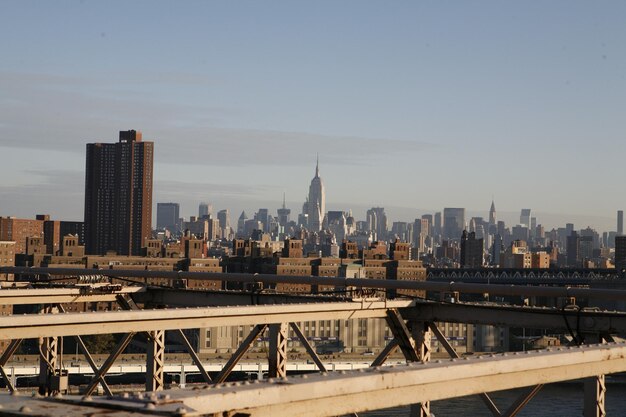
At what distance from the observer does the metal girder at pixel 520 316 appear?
15.6m

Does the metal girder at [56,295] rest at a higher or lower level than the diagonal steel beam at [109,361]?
higher

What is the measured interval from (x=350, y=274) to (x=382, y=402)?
618 ft

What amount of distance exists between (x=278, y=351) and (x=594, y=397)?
16.0 ft

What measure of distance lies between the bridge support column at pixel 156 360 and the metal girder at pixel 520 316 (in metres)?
3.79

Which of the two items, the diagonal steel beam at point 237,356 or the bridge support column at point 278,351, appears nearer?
the diagonal steel beam at point 237,356

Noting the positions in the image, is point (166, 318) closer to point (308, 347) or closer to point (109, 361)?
point (109, 361)

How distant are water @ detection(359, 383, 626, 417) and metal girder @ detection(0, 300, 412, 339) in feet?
201

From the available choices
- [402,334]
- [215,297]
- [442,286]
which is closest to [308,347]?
[402,334]

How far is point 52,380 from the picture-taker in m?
15.0

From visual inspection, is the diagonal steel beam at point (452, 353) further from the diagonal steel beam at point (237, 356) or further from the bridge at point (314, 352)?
the diagonal steel beam at point (237, 356)

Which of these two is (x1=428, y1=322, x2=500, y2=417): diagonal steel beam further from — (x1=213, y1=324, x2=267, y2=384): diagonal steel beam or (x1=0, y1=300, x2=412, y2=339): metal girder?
(x1=213, y1=324, x2=267, y2=384): diagonal steel beam

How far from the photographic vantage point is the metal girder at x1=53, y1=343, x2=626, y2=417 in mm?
7723

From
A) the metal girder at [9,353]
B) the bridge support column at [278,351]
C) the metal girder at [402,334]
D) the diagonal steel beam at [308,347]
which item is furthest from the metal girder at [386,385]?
the metal girder at [9,353]

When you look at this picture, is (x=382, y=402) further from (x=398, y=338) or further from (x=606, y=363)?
(x=398, y=338)
